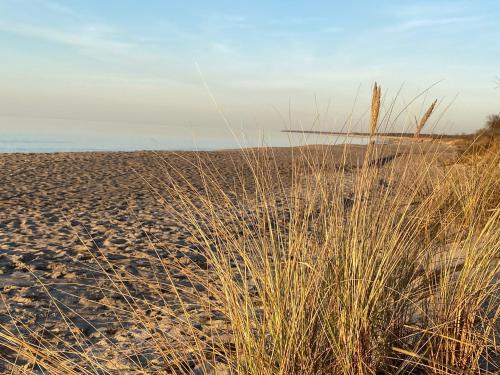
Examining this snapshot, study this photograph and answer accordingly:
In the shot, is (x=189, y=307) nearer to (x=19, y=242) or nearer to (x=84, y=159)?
(x=19, y=242)

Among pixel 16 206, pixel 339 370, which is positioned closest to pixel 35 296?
pixel 339 370

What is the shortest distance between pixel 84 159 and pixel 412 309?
13243 millimetres

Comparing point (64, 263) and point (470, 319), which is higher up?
point (470, 319)

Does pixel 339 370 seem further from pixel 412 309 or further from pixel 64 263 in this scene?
pixel 64 263

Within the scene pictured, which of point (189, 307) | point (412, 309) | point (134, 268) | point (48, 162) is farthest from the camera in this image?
point (48, 162)

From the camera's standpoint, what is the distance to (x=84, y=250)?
509cm

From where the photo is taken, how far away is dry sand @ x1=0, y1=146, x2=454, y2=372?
3.07 metres

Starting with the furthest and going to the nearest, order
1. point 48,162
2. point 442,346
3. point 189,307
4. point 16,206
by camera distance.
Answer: point 48,162, point 16,206, point 189,307, point 442,346

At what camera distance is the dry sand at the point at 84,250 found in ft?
10.1

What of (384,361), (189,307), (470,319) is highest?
(470,319)

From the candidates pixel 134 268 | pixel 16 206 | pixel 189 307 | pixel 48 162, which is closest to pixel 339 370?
pixel 189 307

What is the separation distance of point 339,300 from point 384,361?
0.47 meters

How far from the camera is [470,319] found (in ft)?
6.69

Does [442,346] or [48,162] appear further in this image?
[48,162]
